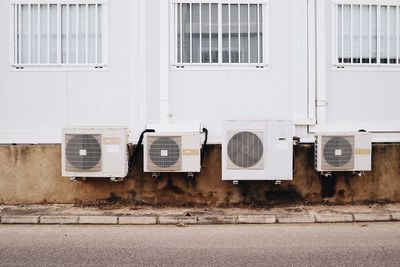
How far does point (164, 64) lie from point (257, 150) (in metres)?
2.59

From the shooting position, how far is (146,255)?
743 cm

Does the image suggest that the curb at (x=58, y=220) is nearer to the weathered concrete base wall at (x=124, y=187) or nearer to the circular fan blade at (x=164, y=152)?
the weathered concrete base wall at (x=124, y=187)

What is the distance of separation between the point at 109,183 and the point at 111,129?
126cm

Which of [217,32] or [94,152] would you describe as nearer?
[94,152]

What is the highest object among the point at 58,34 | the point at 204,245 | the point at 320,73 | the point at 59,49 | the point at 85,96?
the point at 58,34

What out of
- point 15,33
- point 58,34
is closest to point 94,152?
point 58,34

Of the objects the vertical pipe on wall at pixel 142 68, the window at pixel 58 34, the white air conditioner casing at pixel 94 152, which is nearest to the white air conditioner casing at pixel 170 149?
the white air conditioner casing at pixel 94 152

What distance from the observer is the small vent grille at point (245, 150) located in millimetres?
9945

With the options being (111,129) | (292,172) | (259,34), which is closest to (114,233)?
(111,129)

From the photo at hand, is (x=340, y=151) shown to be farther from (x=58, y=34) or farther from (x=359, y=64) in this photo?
(x=58, y=34)

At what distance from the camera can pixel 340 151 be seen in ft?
33.4

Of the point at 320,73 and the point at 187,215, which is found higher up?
the point at 320,73

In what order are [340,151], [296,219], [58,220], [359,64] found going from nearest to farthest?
[58,220] < [296,219] < [340,151] < [359,64]

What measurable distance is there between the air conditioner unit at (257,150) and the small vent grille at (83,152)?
2397mm
